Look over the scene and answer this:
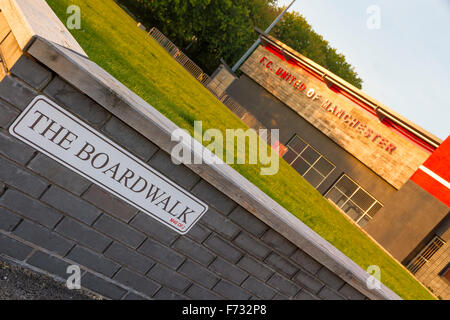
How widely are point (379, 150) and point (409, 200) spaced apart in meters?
3.68

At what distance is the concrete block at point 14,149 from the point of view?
3225mm

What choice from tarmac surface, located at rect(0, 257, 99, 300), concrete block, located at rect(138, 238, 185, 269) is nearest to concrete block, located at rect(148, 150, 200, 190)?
concrete block, located at rect(138, 238, 185, 269)

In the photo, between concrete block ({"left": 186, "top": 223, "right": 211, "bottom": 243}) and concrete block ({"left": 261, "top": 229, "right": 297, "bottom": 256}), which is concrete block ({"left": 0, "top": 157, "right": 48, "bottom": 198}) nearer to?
concrete block ({"left": 186, "top": 223, "right": 211, "bottom": 243})

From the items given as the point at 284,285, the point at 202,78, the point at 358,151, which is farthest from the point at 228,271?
the point at 202,78

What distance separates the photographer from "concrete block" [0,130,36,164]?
3.22 m

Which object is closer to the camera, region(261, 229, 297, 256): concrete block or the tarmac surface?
the tarmac surface

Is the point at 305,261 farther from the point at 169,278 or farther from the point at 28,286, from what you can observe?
the point at 28,286

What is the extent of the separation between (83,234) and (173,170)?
1.12 metres

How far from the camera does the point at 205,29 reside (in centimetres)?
3644

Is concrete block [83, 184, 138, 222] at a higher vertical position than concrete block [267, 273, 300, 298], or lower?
lower

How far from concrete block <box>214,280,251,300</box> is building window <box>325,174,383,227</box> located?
56.9ft

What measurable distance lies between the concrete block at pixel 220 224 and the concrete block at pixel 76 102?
4.72 feet

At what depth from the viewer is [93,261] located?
3.98 m
